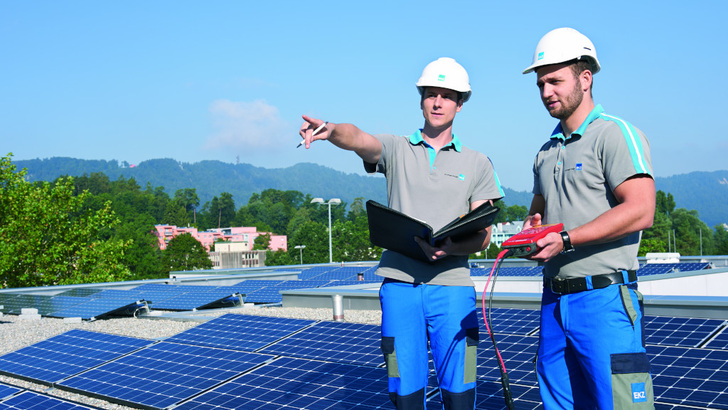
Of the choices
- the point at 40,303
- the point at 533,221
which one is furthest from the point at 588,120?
the point at 40,303

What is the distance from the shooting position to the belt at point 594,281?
334 cm

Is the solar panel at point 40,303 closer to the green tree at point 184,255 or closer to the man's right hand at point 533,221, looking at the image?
the man's right hand at point 533,221

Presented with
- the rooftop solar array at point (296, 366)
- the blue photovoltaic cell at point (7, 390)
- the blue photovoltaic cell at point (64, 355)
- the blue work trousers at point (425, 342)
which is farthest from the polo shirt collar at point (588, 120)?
the blue photovoltaic cell at point (64, 355)

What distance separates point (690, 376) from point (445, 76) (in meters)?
3.05

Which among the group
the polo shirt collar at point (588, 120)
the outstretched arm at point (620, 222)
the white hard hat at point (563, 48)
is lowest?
the outstretched arm at point (620, 222)

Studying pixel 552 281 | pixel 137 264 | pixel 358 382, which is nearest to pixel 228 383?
pixel 358 382

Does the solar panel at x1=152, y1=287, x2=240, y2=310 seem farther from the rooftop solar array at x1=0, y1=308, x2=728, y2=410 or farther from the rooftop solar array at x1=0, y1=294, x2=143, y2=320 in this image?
the rooftop solar array at x1=0, y1=308, x2=728, y2=410

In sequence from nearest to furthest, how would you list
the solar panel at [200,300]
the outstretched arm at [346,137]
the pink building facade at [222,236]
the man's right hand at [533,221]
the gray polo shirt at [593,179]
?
the gray polo shirt at [593,179] → the man's right hand at [533,221] → the outstretched arm at [346,137] → the solar panel at [200,300] → the pink building facade at [222,236]

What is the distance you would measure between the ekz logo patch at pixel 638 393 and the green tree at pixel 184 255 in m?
103

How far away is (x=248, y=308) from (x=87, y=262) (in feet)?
61.5

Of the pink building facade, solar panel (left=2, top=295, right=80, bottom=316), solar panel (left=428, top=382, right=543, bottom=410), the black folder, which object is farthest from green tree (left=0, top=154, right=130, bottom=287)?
the pink building facade

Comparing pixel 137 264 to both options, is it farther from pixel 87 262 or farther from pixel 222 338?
pixel 222 338

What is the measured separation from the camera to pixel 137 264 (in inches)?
3780

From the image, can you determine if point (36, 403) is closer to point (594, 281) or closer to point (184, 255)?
point (594, 281)
